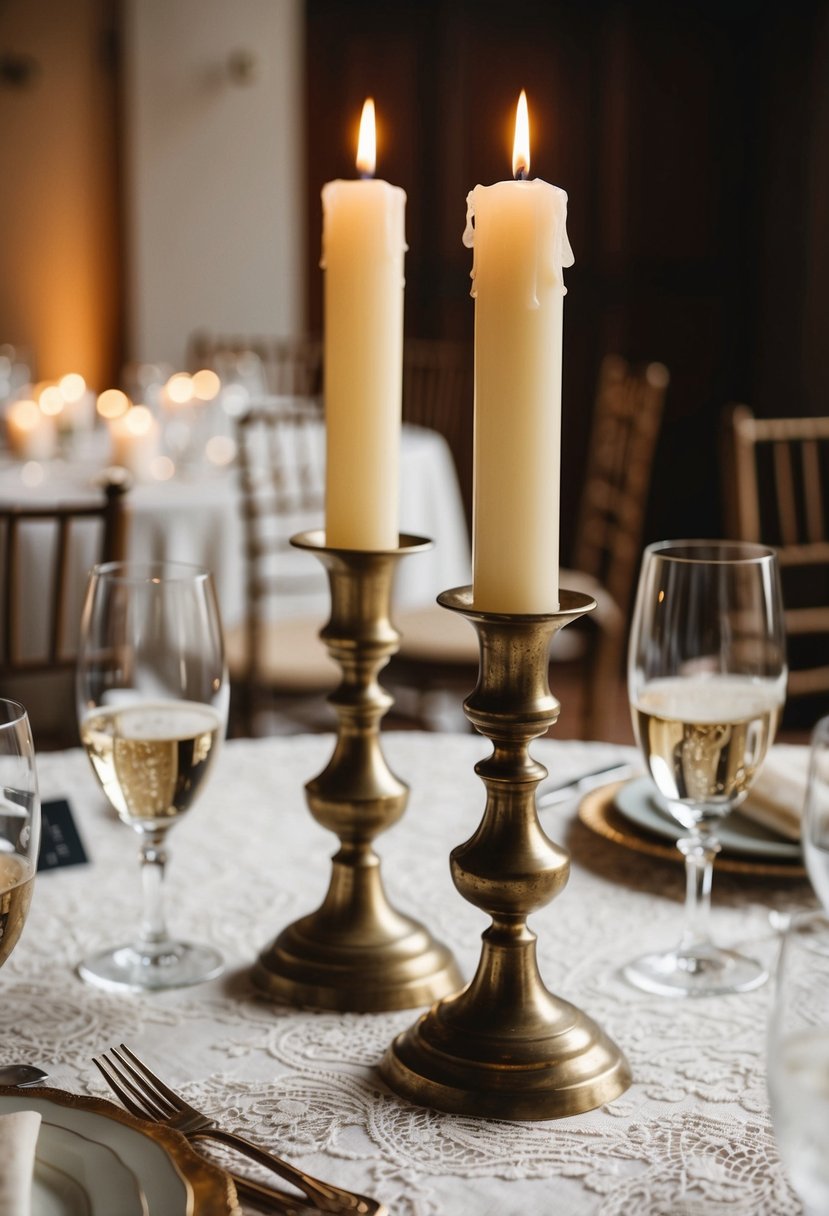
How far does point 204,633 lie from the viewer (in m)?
0.84

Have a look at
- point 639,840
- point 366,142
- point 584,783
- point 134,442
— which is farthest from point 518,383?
point 134,442

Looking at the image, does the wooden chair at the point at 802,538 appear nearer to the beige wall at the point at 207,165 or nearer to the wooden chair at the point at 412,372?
the wooden chair at the point at 412,372

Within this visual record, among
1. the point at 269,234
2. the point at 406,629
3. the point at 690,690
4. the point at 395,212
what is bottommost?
the point at 406,629

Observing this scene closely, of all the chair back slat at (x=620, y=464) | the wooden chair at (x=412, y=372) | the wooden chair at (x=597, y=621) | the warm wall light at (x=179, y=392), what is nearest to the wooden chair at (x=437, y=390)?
the wooden chair at (x=412, y=372)

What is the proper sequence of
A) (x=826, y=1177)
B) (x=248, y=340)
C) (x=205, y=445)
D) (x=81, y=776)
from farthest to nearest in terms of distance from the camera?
(x=248, y=340), (x=205, y=445), (x=81, y=776), (x=826, y=1177)

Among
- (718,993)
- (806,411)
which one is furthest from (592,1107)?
(806,411)

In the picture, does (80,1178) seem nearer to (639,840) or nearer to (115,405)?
(639,840)

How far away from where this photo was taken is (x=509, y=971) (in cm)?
70

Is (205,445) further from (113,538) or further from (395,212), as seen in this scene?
(395,212)

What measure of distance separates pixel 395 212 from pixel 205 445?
248cm

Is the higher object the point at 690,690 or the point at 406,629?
the point at 690,690

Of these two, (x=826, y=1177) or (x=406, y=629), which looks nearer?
(x=826, y=1177)

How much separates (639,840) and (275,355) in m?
4.45

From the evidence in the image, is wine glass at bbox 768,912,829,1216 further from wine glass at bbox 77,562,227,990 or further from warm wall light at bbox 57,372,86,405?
warm wall light at bbox 57,372,86,405
